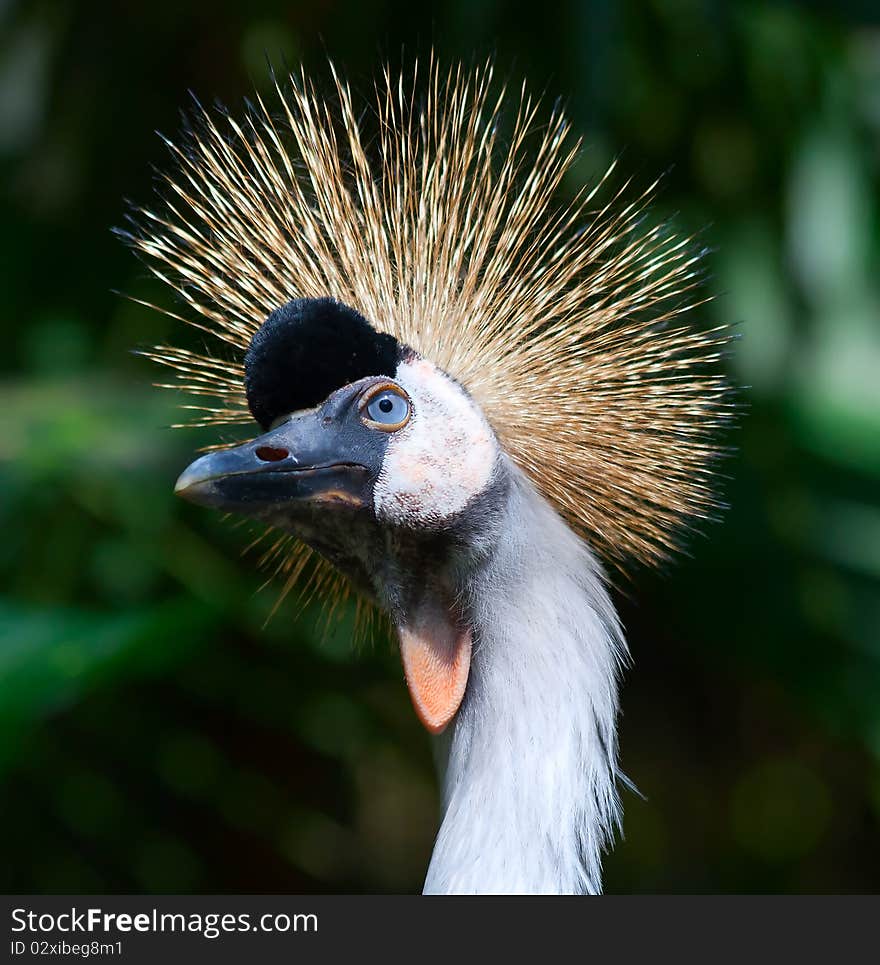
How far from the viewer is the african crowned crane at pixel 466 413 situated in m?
1.04

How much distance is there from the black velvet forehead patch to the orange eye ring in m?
0.02

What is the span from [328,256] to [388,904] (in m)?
0.66

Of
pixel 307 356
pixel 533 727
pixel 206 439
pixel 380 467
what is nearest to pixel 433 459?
pixel 380 467

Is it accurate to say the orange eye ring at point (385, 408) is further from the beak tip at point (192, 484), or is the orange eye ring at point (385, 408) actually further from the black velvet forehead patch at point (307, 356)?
the beak tip at point (192, 484)

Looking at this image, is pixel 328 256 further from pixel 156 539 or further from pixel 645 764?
pixel 645 764

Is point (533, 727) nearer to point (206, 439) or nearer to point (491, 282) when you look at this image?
point (491, 282)

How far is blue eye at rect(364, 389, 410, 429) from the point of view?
1.08 meters

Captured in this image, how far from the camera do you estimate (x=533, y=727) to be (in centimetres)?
104

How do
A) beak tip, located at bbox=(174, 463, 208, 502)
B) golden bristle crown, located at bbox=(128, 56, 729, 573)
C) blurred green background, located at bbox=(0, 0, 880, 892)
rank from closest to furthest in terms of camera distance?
beak tip, located at bbox=(174, 463, 208, 502), golden bristle crown, located at bbox=(128, 56, 729, 573), blurred green background, located at bbox=(0, 0, 880, 892)

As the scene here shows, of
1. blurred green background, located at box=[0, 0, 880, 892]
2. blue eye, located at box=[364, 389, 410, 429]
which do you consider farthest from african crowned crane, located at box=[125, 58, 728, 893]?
blurred green background, located at box=[0, 0, 880, 892]

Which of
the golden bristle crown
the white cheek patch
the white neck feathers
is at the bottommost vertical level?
the white neck feathers

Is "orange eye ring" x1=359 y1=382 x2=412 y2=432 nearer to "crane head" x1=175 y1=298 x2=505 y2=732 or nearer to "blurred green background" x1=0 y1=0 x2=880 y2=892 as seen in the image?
"crane head" x1=175 y1=298 x2=505 y2=732

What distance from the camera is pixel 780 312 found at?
2350 mm

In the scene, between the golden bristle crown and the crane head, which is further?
the golden bristle crown
